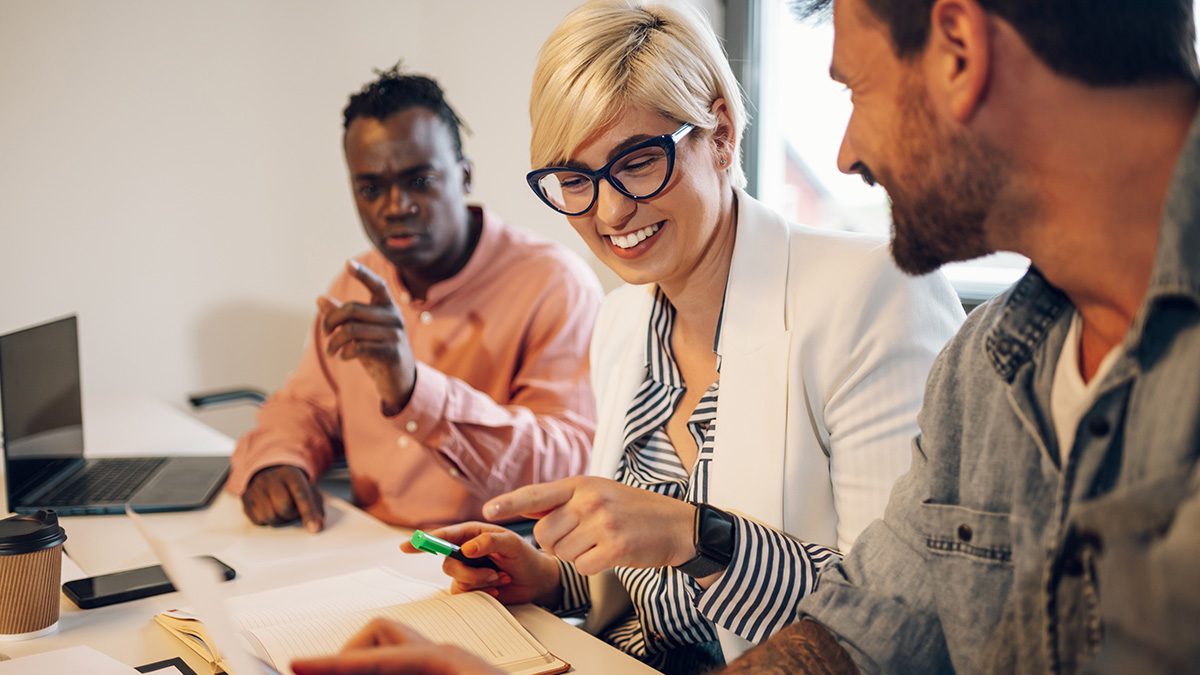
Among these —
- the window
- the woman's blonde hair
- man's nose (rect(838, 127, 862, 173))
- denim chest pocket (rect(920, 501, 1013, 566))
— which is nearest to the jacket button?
denim chest pocket (rect(920, 501, 1013, 566))

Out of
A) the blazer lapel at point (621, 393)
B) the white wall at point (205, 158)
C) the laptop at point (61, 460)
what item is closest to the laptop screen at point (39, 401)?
the laptop at point (61, 460)

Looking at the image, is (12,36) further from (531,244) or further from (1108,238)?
(1108,238)

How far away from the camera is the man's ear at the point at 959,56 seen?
0.68 m

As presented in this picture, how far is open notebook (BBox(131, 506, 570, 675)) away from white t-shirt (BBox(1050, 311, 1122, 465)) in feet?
1.99

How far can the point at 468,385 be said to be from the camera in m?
1.94

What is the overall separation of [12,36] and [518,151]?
1675mm

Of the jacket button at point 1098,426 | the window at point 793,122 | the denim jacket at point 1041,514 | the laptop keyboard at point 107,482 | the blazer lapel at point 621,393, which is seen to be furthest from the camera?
the window at point 793,122

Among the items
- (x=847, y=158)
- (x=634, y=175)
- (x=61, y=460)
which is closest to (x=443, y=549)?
(x=634, y=175)

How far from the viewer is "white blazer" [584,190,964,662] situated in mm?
1131

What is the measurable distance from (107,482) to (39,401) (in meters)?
0.23

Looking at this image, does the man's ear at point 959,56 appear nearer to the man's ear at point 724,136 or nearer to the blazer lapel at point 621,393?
the man's ear at point 724,136

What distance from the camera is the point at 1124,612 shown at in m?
0.56

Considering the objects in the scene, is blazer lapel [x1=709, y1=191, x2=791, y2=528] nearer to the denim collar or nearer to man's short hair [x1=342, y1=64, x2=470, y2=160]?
the denim collar

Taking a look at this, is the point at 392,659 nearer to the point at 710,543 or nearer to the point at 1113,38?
the point at 710,543
